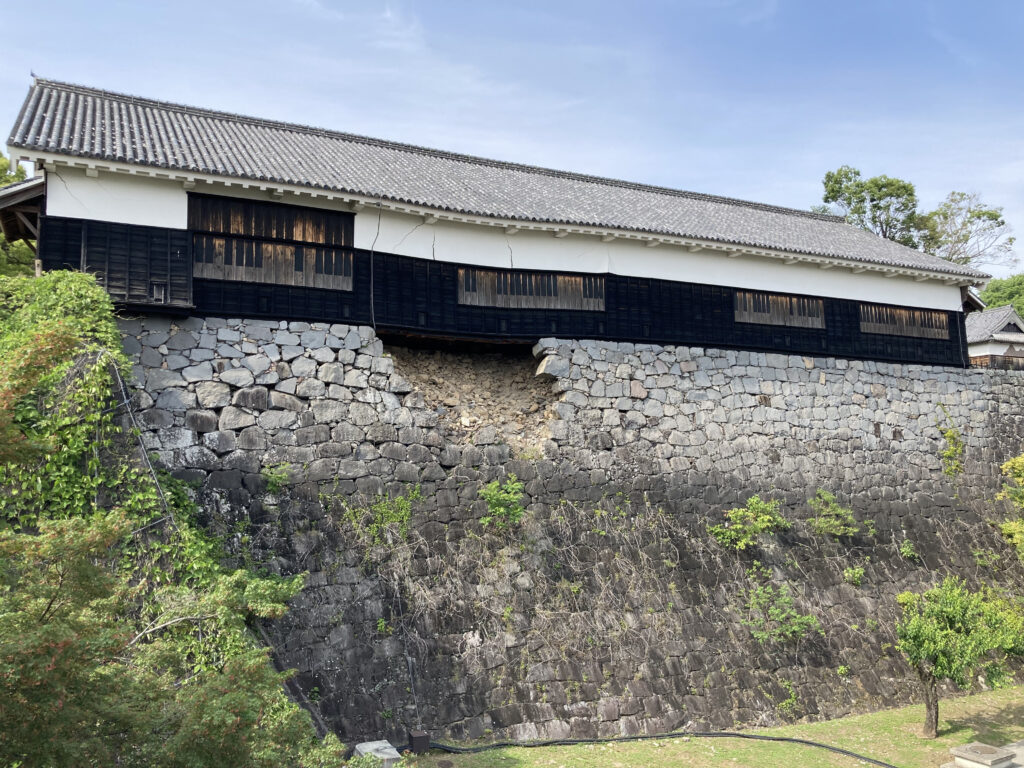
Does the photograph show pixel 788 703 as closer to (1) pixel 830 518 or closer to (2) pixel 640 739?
(2) pixel 640 739

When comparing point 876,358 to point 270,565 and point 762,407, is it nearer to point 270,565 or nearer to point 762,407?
point 762,407

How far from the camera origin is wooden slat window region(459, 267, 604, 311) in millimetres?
14508

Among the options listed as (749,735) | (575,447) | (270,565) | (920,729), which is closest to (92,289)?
(270,565)

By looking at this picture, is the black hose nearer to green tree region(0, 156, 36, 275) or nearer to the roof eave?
the roof eave

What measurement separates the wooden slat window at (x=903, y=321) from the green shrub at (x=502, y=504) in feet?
34.5

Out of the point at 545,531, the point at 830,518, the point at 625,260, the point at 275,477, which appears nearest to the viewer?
the point at 275,477

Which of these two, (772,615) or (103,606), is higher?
(103,606)

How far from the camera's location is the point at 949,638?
11.9 m

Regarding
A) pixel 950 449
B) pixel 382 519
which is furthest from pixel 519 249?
pixel 950 449

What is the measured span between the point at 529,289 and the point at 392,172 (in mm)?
4111

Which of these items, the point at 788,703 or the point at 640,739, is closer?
the point at 640,739

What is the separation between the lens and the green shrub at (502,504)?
12633 millimetres

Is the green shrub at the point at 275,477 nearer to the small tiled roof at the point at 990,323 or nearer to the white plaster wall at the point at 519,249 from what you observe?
the white plaster wall at the point at 519,249

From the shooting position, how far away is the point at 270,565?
10.7 m
